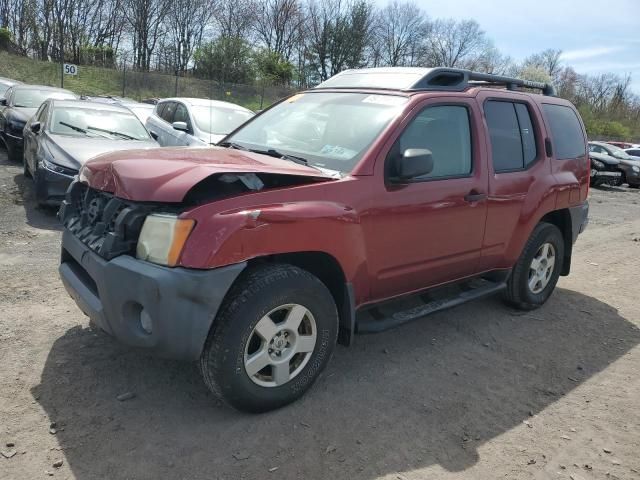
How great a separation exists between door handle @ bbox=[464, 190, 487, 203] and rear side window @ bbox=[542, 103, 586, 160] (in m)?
1.36

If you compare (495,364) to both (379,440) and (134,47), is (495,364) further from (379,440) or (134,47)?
(134,47)

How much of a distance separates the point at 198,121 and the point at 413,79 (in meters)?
5.95

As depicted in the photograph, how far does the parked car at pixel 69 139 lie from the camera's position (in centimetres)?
655

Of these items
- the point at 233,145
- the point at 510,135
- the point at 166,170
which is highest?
the point at 510,135

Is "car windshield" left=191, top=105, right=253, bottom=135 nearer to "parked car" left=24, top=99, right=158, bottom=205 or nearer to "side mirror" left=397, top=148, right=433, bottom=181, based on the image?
"parked car" left=24, top=99, right=158, bottom=205

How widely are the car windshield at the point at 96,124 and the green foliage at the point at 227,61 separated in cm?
3083

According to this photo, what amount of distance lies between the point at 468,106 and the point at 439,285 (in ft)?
4.52

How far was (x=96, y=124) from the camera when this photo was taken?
308 inches

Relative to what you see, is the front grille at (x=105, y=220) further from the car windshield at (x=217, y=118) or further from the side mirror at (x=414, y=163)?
the car windshield at (x=217, y=118)

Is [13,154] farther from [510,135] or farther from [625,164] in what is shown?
[625,164]

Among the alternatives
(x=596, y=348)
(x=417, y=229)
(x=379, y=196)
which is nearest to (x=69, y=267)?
(x=379, y=196)

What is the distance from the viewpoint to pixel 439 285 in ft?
13.0

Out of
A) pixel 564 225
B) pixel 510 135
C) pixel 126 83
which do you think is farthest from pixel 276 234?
pixel 126 83

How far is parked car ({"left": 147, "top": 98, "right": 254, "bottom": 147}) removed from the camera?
8.75m
